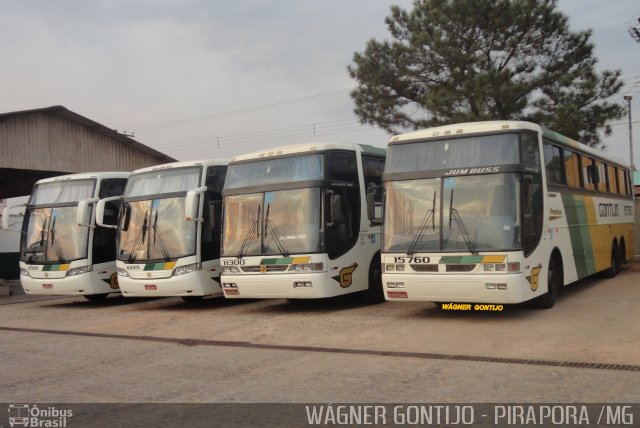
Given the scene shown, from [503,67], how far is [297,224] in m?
14.4

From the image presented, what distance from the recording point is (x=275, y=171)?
12.6 meters

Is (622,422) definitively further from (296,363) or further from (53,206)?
(53,206)

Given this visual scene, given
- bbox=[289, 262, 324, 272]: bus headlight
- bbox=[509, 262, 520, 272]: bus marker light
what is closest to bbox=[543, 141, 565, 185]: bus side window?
bbox=[509, 262, 520, 272]: bus marker light

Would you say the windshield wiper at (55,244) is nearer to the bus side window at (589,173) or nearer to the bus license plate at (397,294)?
the bus license plate at (397,294)

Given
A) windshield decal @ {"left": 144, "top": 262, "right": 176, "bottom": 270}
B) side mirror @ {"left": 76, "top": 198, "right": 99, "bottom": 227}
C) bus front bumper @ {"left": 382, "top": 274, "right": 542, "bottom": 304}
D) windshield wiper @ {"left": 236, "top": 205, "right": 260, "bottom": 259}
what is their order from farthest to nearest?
1. side mirror @ {"left": 76, "top": 198, "right": 99, "bottom": 227}
2. windshield decal @ {"left": 144, "top": 262, "right": 176, "bottom": 270}
3. windshield wiper @ {"left": 236, "top": 205, "right": 260, "bottom": 259}
4. bus front bumper @ {"left": 382, "top": 274, "right": 542, "bottom": 304}

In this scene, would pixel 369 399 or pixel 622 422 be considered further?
pixel 369 399

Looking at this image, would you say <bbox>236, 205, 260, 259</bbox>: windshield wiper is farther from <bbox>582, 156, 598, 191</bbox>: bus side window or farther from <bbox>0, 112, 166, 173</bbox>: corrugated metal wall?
<bbox>0, 112, 166, 173</bbox>: corrugated metal wall

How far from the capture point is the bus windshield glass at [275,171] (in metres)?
12.3

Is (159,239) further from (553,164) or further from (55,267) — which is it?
(553,164)

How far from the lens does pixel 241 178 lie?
1301 cm

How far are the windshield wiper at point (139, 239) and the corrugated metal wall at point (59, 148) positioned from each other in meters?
9.73

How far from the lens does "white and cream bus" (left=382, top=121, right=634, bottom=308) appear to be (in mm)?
9906

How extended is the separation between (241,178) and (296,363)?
580 cm

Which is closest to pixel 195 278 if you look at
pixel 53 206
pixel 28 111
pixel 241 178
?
pixel 241 178
